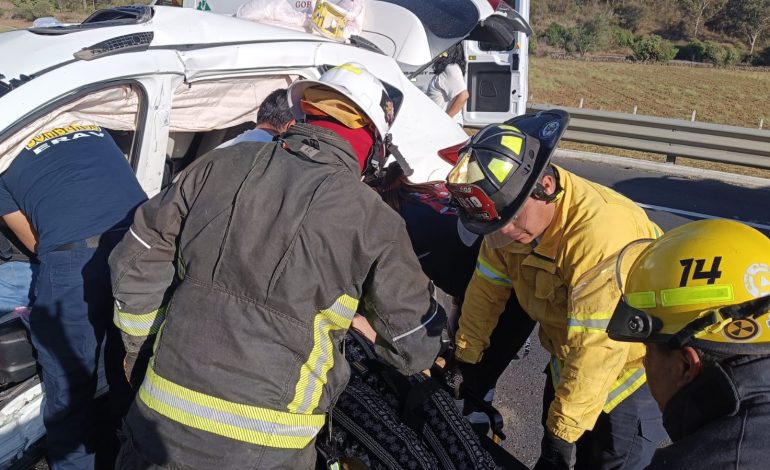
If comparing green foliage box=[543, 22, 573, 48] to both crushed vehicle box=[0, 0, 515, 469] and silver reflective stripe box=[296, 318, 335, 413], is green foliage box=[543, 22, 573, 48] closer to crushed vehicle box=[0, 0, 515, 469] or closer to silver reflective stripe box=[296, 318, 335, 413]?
crushed vehicle box=[0, 0, 515, 469]

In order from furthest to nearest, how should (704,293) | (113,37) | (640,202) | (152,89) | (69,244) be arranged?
1. (640,202)
2. (152,89)
3. (113,37)
4. (69,244)
5. (704,293)

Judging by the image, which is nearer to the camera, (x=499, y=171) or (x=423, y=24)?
(x=499, y=171)

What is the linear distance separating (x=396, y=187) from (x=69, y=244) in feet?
4.97

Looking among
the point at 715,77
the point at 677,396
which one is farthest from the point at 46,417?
the point at 715,77

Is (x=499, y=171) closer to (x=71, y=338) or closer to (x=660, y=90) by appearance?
(x=71, y=338)

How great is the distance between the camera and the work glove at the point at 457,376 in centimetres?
254

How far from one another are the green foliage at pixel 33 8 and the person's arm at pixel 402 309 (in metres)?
25.9

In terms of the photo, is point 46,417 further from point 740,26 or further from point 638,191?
point 740,26

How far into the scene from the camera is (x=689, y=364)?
1374 millimetres

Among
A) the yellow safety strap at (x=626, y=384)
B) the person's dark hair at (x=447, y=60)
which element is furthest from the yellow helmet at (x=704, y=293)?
the person's dark hair at (x=447, y=60)

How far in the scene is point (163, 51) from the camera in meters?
2.86

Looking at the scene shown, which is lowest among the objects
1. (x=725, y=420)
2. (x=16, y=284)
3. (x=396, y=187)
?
(x=16, y=284)

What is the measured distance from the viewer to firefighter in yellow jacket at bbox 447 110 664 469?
1.97 meters

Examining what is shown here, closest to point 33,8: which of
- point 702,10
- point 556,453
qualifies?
point 556,453
